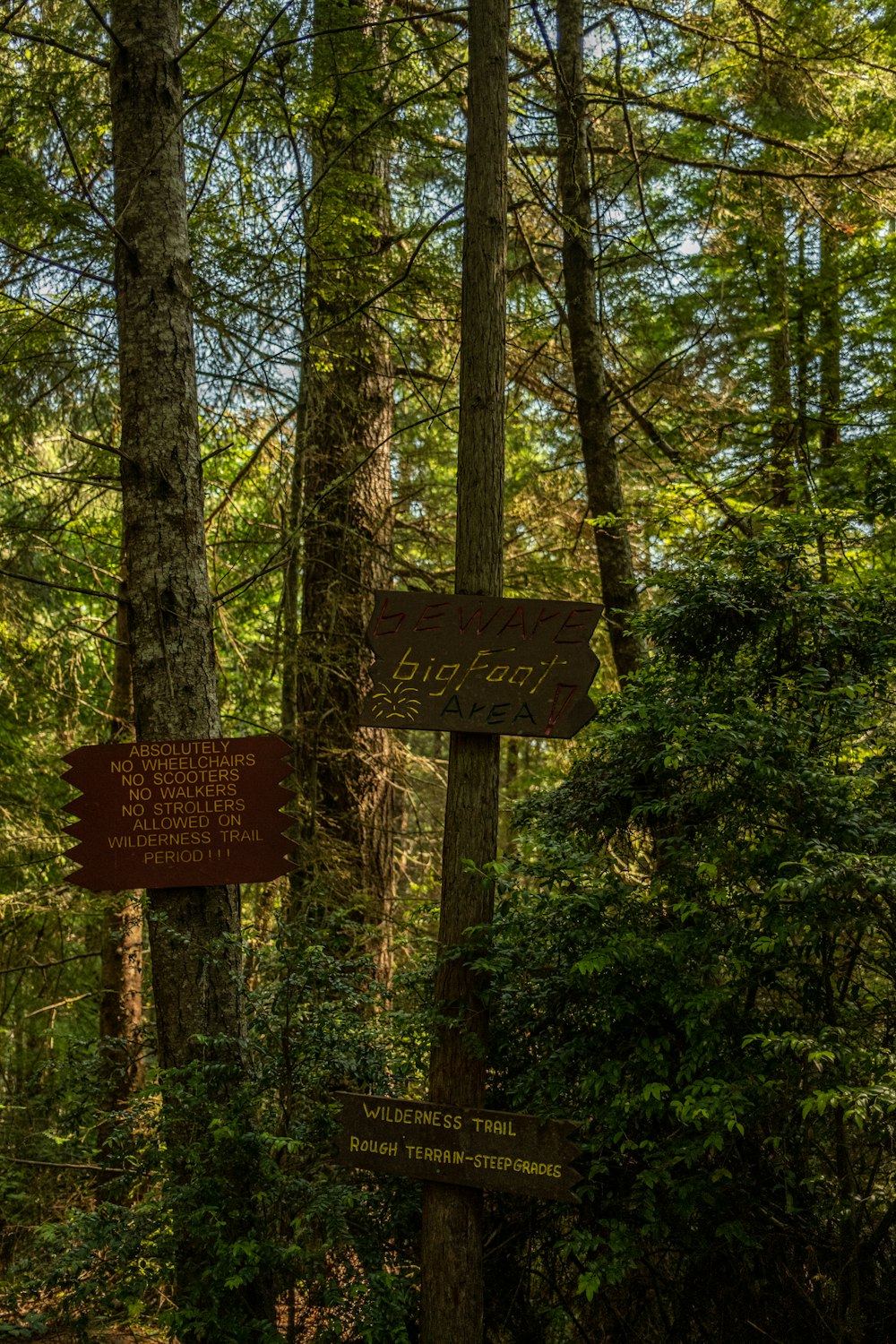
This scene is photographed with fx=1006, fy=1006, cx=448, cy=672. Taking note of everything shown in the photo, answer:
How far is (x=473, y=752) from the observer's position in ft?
13.9

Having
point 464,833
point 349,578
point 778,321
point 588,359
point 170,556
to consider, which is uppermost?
point 778,321

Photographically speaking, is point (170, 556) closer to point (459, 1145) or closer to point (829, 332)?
point (459, 1145)

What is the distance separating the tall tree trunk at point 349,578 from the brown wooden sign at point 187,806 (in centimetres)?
251

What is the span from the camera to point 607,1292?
427 centimetres

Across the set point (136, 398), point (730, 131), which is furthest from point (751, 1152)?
point (730, 131)

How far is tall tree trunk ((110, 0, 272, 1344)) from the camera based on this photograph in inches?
162

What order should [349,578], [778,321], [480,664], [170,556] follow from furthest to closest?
[778,321], [349,578], [170,556], [480,664]

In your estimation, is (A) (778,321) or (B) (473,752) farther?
(A) (778,321)

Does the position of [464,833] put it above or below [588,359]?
below

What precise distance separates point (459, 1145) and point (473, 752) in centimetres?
153

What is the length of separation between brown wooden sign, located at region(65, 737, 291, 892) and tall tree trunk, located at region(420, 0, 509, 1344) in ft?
2.64

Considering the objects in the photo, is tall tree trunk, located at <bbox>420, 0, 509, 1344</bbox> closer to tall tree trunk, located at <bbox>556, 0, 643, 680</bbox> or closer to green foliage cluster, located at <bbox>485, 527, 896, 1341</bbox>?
green foliage cluster, located at <bbox>485, 527, 896, 1341</bbox>

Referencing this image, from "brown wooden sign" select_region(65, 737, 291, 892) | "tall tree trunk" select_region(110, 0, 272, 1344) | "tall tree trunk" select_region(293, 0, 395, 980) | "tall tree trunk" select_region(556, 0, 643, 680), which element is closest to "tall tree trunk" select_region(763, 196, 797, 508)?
"tall tree trunk" select_region(556, 0, 643, 680)

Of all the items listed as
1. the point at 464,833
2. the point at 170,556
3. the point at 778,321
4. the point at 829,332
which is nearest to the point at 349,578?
the point at 170,556
